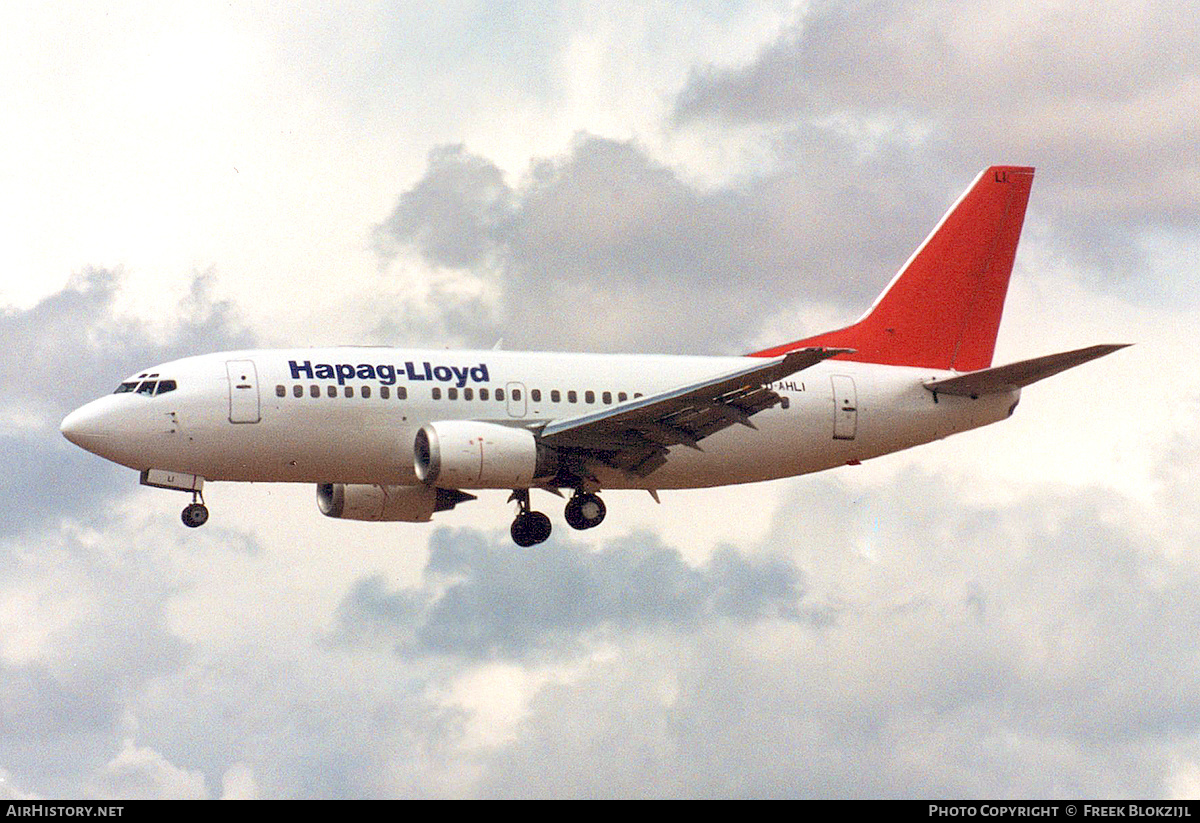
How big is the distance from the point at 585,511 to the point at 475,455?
6.40 metres

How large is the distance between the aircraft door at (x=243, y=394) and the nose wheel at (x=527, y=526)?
35.1 ft

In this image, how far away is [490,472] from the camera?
6178 centimetres

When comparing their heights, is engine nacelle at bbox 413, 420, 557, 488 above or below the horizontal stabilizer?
below

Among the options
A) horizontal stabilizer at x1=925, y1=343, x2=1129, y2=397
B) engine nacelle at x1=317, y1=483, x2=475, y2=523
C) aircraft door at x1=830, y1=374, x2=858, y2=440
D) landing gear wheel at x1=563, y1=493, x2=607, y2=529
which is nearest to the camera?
horizontal stabilizer at x1=925, y1=343, x2=1129, y2=397

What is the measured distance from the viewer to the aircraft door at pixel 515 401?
2525 inches

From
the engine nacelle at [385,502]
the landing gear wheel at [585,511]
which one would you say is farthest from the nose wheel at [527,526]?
the engine nacelle at [385,502]

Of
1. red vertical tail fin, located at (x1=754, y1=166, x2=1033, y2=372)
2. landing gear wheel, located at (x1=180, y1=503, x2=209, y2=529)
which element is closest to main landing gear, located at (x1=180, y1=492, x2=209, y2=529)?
landing gear wheel, located at (x1=180, y1=503, x2=209, y2=529)

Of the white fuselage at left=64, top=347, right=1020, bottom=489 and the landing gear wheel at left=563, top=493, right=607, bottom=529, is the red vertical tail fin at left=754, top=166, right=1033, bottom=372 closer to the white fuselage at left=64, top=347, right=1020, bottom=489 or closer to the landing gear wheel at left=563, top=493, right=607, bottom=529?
the white fuselage at left=64, top=347, right=1020, bottom=489

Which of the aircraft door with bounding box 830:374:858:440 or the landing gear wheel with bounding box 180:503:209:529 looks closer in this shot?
the landing gear wheel with bounding box 180:503:209:529

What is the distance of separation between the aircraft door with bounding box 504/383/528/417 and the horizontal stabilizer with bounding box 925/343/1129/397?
14193 mm

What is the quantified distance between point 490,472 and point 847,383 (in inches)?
537

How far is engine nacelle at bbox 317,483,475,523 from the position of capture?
6962cm
